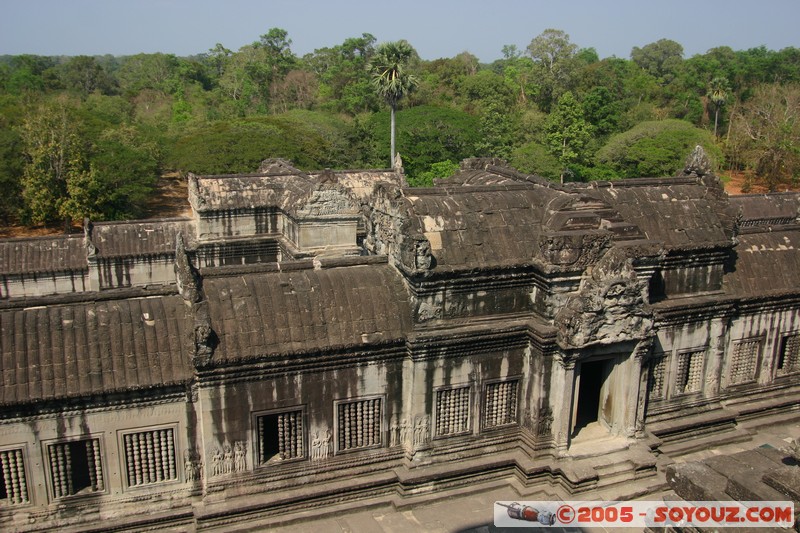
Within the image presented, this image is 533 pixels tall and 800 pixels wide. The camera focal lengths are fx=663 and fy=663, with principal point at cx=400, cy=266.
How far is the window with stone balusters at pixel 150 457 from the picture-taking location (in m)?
12.0

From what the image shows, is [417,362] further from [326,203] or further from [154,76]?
[154,76]

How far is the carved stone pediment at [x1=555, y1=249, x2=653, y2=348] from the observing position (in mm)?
13312

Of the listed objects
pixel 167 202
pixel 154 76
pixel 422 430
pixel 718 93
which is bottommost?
pixel 422 430

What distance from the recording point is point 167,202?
178 feet

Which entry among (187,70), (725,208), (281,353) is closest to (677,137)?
(725,208)

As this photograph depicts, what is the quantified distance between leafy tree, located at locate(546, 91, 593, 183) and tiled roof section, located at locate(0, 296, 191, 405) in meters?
47.0

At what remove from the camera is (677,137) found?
56.1 metres

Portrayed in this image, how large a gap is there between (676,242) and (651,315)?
276 centimetres

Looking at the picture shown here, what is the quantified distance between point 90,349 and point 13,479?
249 centimetres

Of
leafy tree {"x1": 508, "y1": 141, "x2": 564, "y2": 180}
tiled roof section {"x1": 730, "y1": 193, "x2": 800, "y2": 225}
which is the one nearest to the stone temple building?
tiled roof section {"x1": 730, "y1": 193, "x2": 800, "y2": 225}

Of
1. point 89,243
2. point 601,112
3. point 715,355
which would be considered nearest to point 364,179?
point 89,243

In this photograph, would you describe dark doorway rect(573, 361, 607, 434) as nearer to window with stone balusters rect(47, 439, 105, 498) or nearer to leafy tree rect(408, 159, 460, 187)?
window with stone balusters rect(47, 439, 105, 498)

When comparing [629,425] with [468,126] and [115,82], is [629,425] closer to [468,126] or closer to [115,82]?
[468,126]

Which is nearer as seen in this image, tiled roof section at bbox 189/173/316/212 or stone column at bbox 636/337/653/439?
stone column at bbox 636/337/653/439
